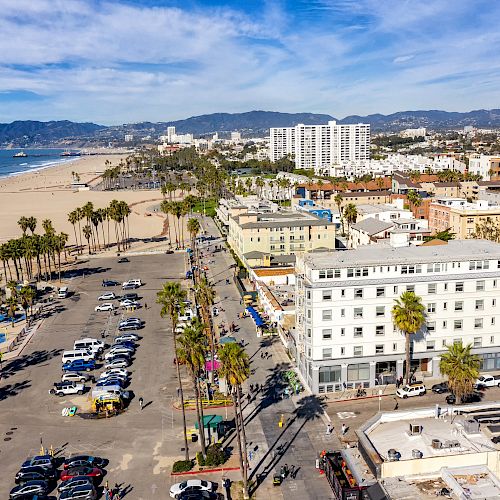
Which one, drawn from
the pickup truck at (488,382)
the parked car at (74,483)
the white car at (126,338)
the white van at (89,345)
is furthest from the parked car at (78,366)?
the pickup truck at (488,382)

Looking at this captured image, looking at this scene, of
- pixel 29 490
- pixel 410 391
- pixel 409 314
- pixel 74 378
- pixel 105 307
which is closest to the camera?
pixel 29 490

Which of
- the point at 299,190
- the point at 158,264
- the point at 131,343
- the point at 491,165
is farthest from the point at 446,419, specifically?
the point at 491,165

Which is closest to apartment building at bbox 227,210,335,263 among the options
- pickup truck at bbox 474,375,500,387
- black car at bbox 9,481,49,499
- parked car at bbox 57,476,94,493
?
pickup truck at bbox 474,375,500,387

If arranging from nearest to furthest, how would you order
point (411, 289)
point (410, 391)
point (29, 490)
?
point (29, 490) → point (410, 391) → point (411, 289)

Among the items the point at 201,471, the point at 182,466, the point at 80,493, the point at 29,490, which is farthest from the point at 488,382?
the point at 29,490

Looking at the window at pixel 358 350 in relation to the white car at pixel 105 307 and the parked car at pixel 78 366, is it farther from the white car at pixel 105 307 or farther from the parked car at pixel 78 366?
the white car at pixel 105 307

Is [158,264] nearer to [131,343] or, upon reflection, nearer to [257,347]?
[131,343]

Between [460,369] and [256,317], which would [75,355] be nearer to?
[256,317]
